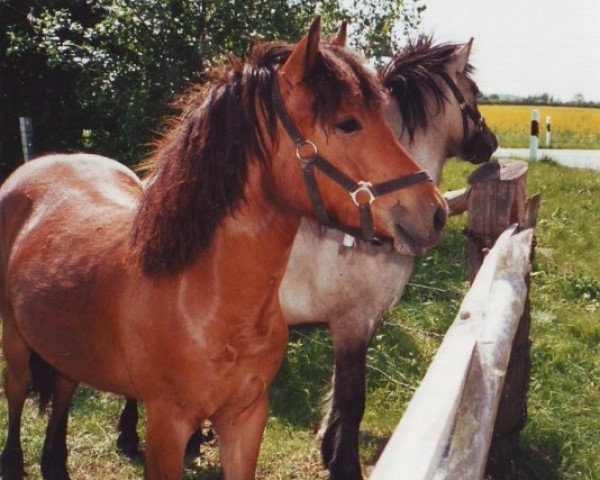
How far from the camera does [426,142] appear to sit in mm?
3402

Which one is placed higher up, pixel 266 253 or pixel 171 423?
pixel 266 253

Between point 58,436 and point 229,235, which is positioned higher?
point 229,235

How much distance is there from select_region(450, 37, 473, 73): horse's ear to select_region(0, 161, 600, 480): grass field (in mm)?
1870

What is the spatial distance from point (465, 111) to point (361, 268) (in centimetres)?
117

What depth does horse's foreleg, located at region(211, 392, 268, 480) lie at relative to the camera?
2.33m

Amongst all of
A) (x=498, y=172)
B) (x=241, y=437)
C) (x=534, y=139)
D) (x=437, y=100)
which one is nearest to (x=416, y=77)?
(x=437, y=100)

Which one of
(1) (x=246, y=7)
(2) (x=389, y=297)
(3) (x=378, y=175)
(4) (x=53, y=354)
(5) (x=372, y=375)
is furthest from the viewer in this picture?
(1) (x=246, y=7)

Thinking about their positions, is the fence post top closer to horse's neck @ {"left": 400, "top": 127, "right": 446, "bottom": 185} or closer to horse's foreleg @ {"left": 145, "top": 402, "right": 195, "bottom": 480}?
horse's neck @ {"left": 400, "top": 127, "right": 446, "bottom": 185}

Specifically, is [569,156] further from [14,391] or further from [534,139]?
[14,391]

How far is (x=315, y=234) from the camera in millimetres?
3244

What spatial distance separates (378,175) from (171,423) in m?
1.12

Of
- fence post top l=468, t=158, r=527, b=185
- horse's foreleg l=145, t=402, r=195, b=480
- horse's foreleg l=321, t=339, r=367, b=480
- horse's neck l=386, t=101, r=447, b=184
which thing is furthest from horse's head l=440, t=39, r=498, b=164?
horse's foreleg l=145, t=402, r=195, b=480

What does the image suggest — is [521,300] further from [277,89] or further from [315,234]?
[315,234]

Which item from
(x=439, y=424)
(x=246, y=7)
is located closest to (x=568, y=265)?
(x=246, y=7)
